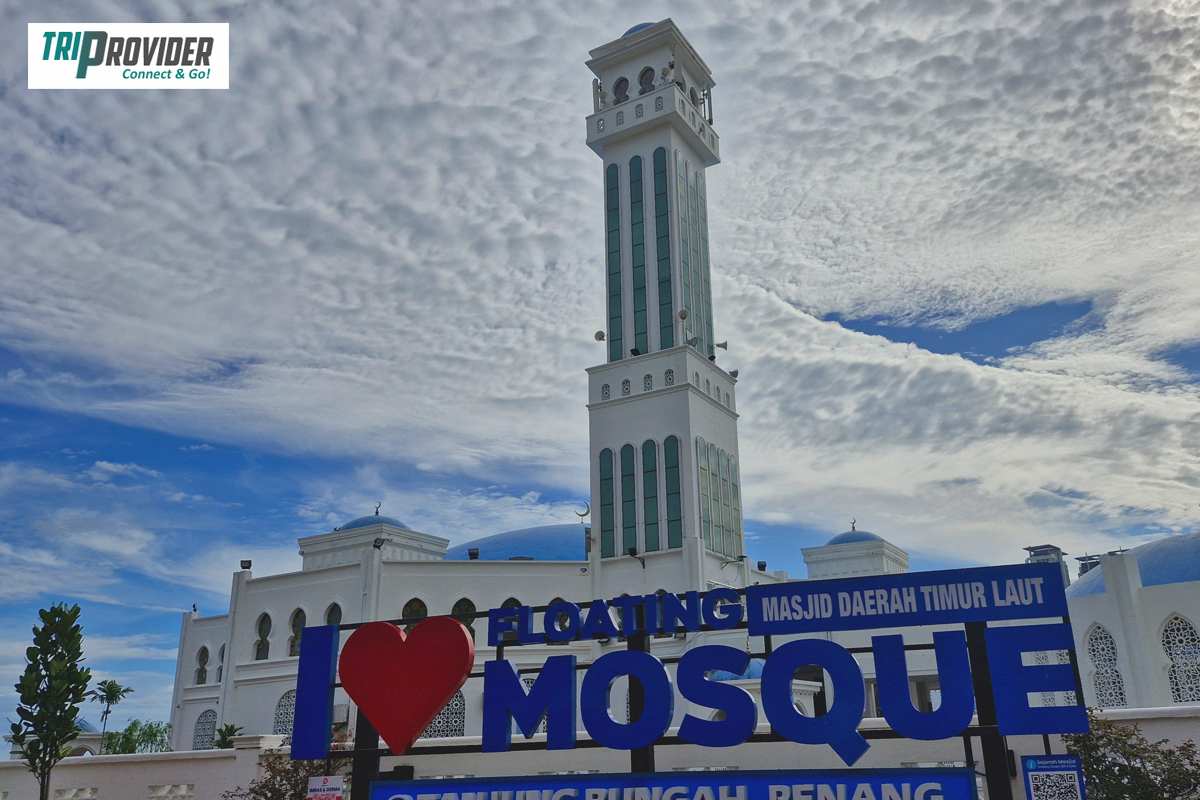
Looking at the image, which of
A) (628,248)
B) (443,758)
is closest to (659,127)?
(628,248)

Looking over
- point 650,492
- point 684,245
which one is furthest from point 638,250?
point 650,492

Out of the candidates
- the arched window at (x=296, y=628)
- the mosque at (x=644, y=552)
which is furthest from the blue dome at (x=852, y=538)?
the arched window at (x=296, y=628)

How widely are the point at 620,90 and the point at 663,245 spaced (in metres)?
9.72

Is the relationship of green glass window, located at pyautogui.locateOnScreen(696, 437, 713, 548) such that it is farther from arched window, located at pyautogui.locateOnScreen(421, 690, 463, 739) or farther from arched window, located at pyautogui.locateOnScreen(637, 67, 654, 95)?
arched window, located at pyautogui.locateOnScreen(637, 67, 654, 95)

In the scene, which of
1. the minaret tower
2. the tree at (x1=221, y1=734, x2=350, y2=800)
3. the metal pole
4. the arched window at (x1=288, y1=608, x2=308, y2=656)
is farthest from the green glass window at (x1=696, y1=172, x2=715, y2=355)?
the metal pole

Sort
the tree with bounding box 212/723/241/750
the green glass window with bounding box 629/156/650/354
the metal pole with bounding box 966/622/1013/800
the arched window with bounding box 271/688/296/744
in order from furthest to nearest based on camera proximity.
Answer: the green glass window with bounding box 629/156/650/354 → the arched window with bounding box 271/688/296/744 → the tree with bounding box 212/723/241/750 → the metal pole with bounding box 966/622/1013/800

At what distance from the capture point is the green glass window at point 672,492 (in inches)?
1625

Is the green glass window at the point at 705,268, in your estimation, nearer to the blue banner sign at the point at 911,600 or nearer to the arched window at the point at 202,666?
the arched window at the point at 202,666

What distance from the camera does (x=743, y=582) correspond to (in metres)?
42.2

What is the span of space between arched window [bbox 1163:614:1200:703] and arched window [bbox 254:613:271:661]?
36.5 m

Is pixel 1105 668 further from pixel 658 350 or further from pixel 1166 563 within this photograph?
pixel 658 350

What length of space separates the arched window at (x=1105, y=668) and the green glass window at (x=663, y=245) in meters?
21.6

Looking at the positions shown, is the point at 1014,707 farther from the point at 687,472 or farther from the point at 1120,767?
the point at 687,472

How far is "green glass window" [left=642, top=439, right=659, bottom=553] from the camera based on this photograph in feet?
137
